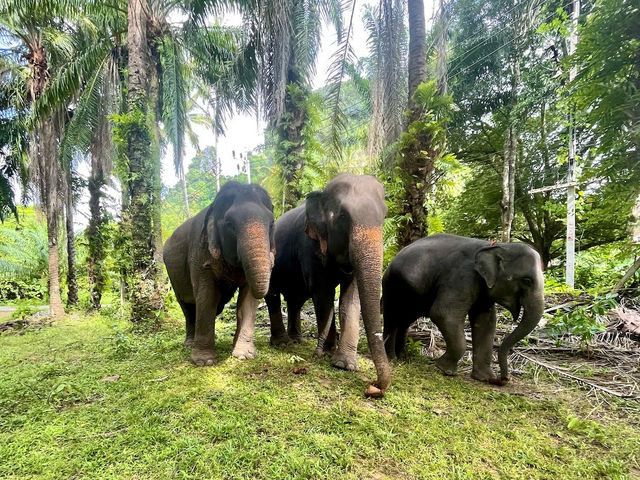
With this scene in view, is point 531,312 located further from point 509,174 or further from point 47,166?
point 47,166

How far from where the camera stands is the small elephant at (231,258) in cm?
346

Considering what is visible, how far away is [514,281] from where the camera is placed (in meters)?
3.72

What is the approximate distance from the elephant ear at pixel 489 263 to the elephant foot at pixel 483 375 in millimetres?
952

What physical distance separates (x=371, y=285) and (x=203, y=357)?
→ 2108 mm

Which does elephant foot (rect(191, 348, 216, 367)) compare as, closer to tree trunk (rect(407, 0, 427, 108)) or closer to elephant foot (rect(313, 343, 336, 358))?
elephant foot (rect(313, 343, 336, 358))

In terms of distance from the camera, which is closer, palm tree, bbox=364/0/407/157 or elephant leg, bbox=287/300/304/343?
elephant leg, bbox=287/300/304/343

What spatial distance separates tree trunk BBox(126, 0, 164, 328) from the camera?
703 cm

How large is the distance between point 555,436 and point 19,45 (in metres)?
17.2

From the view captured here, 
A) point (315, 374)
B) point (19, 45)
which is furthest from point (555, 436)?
point (19, 45)

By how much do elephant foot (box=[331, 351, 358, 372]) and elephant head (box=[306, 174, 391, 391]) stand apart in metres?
0.70

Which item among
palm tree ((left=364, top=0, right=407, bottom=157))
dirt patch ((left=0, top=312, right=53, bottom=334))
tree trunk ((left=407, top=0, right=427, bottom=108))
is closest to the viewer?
tree trunk ((left=407, top=0, right=427, bottom=108))

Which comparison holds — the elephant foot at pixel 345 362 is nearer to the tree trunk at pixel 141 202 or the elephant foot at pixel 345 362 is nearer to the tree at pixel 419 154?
the tree at pixel 419 154

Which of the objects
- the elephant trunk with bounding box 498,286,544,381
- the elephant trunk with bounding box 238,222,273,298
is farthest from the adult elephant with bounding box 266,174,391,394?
the elephant trunk with bounding box 498,286,544,381

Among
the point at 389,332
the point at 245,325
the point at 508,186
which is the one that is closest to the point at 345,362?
the point at 389,332
